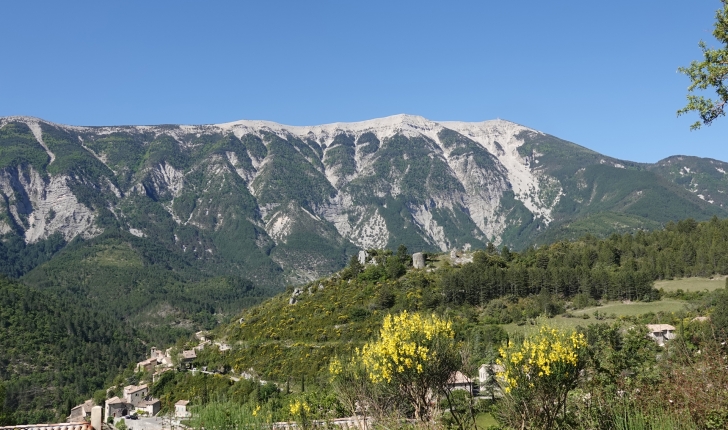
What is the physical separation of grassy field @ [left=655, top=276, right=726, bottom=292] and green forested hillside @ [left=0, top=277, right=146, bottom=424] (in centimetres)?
9401

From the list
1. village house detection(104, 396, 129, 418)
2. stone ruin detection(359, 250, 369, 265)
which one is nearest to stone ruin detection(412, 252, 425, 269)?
stone ruin detection(359, 250, 369, 265)

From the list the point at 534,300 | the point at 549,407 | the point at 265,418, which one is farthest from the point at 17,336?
the point at 549,407

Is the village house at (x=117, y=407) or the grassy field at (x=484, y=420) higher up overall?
the grassy field at (x=484, y=420)

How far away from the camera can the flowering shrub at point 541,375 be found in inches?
436

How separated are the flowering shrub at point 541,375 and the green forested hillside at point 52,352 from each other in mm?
86282

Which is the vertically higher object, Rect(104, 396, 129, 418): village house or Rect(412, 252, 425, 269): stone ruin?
Rect(412, 252, 425, 269): stone ruin

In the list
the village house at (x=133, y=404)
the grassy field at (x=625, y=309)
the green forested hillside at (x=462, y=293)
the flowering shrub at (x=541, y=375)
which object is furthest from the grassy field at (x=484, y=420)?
the village house at (x=133, y=404)

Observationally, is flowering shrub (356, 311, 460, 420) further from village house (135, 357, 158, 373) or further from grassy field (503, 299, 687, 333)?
village house (135, 357, 158, 373)

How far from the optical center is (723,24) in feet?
44.7

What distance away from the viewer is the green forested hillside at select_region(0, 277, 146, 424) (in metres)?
93.7

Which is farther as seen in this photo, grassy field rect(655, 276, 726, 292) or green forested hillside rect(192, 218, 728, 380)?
grassy field rect(655, 276, 726, 292)

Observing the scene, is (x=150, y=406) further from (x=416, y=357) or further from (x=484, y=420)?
(x=416, y=357)

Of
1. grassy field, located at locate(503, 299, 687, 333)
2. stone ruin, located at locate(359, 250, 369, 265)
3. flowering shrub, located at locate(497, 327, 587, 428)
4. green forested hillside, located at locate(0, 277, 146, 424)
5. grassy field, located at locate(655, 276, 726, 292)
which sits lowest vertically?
green forested hillside, located at locate(0, 277, 146, 424)

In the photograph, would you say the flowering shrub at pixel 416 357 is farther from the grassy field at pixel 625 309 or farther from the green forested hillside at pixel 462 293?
the grassy field at pixel 625 309
